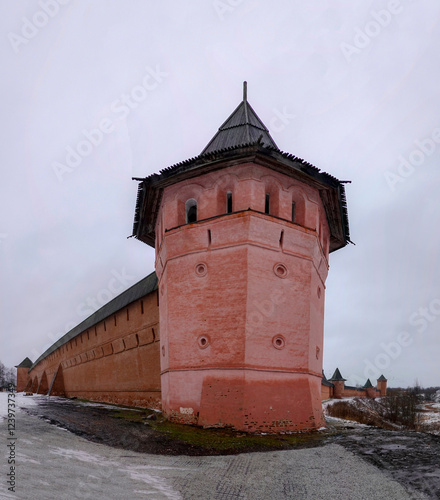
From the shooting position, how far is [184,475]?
18.8ft

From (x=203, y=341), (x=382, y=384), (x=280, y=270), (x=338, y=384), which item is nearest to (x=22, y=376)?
(x=338, y=384)

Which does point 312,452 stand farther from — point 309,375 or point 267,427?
point 309,375

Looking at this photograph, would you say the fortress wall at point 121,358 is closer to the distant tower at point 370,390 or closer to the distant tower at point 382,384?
the distant tower at point 370,390

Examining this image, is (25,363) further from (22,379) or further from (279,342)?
(279,342)

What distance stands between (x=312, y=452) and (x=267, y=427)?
8.23 feet

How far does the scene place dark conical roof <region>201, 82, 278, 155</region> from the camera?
43.4 feet

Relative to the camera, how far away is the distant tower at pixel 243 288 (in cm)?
1032

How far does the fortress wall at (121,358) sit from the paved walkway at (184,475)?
29.5ft

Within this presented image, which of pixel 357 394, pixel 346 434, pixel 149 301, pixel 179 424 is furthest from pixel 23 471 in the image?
pixel 357 394

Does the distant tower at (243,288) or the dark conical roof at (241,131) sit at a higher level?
the dark conical roof at (241,131)

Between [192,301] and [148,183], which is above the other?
[148,183]

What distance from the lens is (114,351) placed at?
2028 centimetres

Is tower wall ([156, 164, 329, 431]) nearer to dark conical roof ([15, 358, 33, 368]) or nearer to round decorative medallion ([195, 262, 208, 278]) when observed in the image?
round decorative medallion ([195, 262, 208, 278])

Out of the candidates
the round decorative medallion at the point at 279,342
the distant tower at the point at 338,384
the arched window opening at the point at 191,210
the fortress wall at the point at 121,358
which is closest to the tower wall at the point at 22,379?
the fortress wall at the point at 121,358
